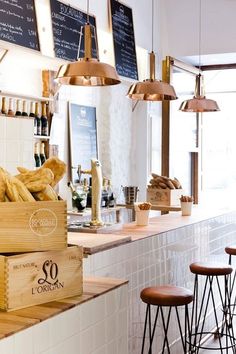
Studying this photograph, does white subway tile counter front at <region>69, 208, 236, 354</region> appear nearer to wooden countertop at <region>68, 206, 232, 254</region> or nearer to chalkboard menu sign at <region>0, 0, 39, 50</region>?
wooden countertop at <region>68, 206, 232, 254</region>

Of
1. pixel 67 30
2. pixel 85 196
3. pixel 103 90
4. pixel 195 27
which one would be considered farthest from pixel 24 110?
pixel 195 27

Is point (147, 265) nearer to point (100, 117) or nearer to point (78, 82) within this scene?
point (78, 82)

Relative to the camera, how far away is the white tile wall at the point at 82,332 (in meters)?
1.34

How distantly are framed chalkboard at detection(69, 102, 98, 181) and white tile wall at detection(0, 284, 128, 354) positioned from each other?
12.3 ft

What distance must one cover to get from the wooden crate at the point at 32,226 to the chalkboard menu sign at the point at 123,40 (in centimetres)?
458

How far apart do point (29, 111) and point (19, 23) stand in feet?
2.49

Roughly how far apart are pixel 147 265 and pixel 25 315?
1.93 metres

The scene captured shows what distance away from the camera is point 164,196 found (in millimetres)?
Result: 4938

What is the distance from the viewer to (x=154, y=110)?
23.0ft

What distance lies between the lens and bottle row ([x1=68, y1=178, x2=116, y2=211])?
14.4 feet

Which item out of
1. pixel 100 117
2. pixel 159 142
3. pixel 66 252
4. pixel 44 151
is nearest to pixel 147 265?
pixel 66 252

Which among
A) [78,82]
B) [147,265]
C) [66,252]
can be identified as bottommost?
[147,265]

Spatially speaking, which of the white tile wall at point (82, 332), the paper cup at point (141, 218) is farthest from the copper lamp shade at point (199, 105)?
the white tile wall at point (82, 332)

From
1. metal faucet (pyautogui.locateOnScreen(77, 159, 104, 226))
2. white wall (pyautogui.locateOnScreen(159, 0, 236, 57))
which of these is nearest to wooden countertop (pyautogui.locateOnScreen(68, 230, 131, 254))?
metal faucet (pyautogui.locateOnScreen(77, 159, 104, 226))
